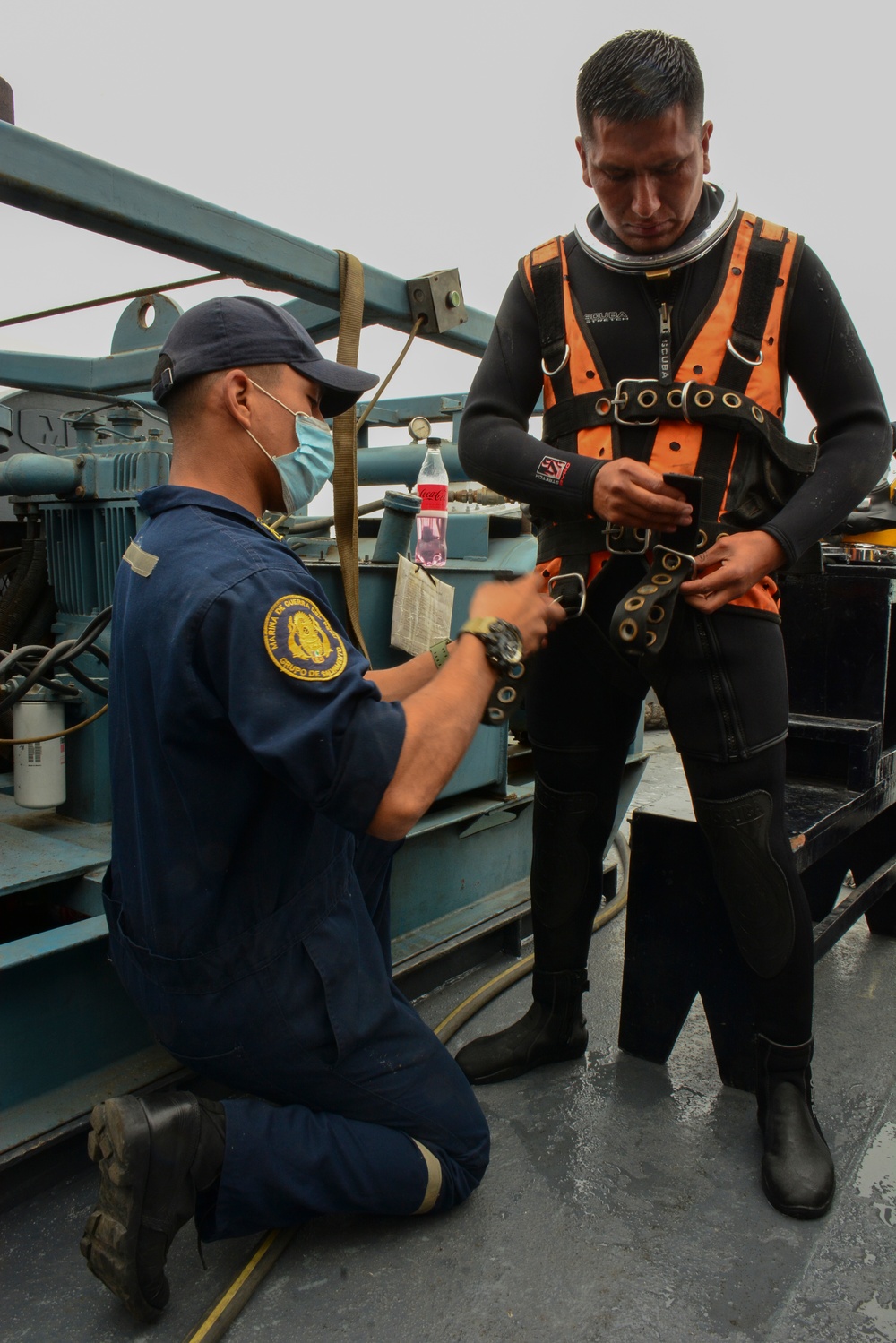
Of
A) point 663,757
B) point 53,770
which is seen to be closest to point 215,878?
point 53,770

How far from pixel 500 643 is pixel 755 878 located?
0.71 meters

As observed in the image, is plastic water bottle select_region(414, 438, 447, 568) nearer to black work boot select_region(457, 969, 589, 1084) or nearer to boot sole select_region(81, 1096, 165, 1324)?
black work boot select_region(457, 969, 589, 1084)

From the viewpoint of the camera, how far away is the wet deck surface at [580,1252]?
4.47 feet

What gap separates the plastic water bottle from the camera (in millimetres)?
2602

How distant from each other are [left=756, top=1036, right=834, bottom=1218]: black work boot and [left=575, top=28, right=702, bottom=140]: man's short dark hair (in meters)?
1.68

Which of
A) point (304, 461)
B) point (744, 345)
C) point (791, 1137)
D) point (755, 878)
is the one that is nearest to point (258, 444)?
point (304, 461)

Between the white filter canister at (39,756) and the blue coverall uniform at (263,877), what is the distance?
0.75 metres

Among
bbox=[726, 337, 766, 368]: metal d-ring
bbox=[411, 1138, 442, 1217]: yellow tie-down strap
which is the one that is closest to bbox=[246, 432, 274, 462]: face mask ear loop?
bbox=[726, 337, 766, 368]: metal d-ring

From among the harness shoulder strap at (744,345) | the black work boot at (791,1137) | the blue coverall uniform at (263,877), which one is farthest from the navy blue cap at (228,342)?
the black work boot at (791,1137)

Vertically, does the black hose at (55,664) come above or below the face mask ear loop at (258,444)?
below

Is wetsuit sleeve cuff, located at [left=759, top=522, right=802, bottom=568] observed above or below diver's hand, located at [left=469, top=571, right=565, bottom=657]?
above

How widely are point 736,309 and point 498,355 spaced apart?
48 cm

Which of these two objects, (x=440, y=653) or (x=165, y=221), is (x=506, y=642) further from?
(x=165, y=221)

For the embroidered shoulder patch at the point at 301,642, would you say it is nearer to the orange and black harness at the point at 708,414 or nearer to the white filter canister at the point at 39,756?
the orange and black harness at the point at 708,414
